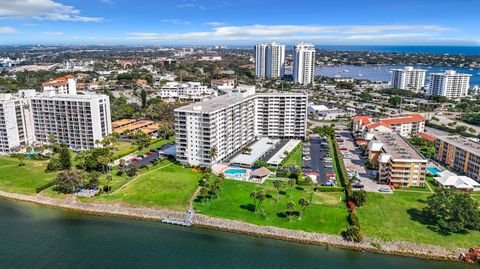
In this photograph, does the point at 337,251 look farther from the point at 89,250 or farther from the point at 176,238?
the point at 89,250

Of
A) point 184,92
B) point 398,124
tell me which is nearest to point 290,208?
point 398,124

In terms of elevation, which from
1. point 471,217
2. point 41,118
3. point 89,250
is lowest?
point 89,250

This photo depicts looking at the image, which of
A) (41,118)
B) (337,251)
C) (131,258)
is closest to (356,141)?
(337,251)

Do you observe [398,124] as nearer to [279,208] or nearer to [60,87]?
[279,208]

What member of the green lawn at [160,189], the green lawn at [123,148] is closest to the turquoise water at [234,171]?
the green lawn at [160,189]

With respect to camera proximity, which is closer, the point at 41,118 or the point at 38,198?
the point at 38,198

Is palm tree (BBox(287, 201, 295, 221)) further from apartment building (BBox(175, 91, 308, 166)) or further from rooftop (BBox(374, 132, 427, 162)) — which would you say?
rooftop (BBox(374, 132, 427, 162))

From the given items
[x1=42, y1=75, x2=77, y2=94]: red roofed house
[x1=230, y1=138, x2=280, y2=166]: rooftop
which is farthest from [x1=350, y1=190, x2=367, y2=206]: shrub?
[x1=42, y1=75, x2=77, y2=94]: red roofed house
